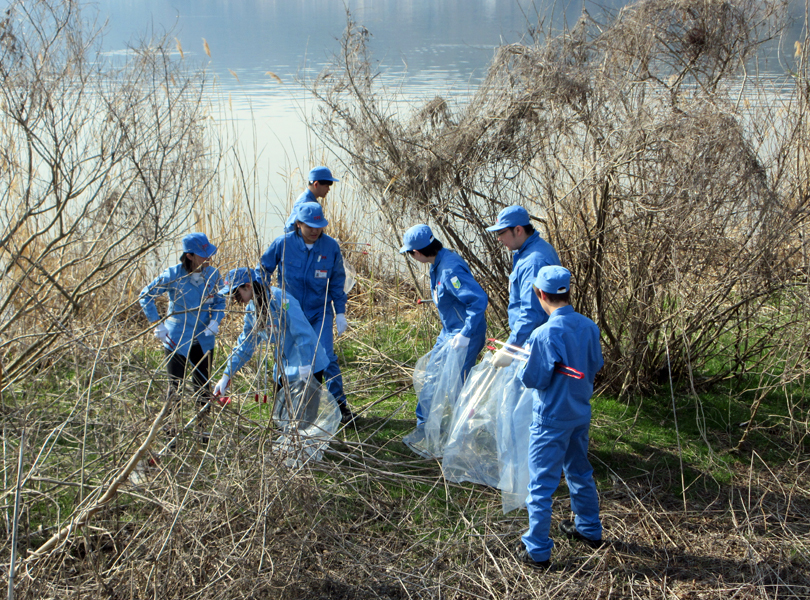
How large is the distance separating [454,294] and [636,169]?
1487mm

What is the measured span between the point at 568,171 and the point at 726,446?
2159mm

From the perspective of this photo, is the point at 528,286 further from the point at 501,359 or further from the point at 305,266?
the point at 305,266

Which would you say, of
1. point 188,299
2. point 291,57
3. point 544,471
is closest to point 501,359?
point 544,471

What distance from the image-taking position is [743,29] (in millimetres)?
4996

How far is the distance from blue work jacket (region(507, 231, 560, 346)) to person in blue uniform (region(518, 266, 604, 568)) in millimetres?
567

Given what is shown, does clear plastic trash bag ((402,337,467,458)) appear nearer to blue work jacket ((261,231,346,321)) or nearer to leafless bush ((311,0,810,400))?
blue work jacket ((261,231,346,321))

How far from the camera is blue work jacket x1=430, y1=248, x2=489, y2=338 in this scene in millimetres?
4410

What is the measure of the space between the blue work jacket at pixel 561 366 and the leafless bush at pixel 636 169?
1.27 m

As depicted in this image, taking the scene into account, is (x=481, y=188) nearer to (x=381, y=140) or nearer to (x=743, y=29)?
(x=381, y=140)

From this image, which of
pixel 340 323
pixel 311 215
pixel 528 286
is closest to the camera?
pixel 528 286

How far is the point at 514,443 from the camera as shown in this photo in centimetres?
373

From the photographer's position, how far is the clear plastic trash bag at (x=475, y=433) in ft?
13.3

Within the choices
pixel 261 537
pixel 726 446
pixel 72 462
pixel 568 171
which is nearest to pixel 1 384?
pixel 72 462

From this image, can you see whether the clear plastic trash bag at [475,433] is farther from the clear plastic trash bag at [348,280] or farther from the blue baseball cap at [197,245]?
the blue baseball cap at [197,245]
